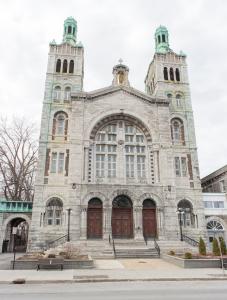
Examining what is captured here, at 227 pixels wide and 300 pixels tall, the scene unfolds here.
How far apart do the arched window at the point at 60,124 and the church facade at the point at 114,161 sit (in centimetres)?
11

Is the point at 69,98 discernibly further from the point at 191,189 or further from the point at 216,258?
the point at 216,258

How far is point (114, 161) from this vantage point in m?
27.4

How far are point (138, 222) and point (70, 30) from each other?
93.0 feet

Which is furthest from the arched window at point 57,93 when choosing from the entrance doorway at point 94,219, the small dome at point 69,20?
the entrance doorway at point 94,219

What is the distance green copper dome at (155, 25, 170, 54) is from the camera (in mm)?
36375

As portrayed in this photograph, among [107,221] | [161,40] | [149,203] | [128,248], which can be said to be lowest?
[128,248]

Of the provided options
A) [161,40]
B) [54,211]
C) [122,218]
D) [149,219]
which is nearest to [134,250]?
[122,218]

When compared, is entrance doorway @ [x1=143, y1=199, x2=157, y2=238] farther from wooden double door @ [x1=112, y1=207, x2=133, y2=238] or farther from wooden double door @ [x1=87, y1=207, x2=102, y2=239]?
wooden double door @ [x1=87, y1=207, x2=102, y2=239]

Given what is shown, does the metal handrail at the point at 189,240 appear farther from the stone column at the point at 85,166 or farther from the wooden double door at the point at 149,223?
the stone column at the point at 85,166

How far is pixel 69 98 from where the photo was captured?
2988 cm

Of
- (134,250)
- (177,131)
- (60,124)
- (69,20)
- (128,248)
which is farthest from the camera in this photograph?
(69,20)

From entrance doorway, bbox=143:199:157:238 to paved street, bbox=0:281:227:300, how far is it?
14.1 m

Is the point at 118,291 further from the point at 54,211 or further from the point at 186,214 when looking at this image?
the point at 186,214

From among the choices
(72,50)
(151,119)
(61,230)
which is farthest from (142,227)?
(72,50)
